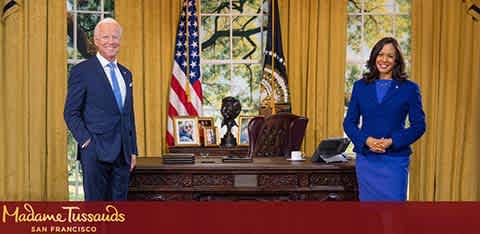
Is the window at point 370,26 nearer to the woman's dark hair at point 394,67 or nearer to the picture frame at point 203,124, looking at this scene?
the picture frame at point 203,124

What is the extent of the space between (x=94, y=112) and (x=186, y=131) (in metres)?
2.55

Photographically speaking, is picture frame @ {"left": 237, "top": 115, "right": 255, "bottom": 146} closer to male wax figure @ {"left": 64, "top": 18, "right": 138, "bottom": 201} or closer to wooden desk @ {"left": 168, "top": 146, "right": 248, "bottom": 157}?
wooden desk @ {"left": 168, "top": 146, "right": 248, "bottom": 157}

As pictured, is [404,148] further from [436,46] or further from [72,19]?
[72,19]

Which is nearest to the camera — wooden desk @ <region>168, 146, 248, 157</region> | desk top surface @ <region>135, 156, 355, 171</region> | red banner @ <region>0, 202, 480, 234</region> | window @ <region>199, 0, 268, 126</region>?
red banner @ <region>0, 202, 480, 234</region>

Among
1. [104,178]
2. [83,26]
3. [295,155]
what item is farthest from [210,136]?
[104,178]

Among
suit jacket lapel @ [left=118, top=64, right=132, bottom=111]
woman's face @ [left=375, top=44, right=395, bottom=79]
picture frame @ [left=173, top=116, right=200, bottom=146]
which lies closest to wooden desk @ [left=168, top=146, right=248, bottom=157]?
picture frame @ [left=173, top=116, right=200, bottom=146]

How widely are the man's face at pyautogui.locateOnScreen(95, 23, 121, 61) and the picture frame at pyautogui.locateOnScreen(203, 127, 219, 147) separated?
269 centimetres

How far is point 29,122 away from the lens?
21.1 ft

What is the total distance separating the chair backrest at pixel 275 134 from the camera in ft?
16.1

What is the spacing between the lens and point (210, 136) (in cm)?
621

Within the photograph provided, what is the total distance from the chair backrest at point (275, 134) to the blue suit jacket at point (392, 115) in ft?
4.36

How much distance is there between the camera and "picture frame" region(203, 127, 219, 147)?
6.18 metres

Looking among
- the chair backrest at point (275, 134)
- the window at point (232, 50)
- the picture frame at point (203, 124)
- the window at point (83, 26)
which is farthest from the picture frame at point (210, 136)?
the window at point (83, 26)

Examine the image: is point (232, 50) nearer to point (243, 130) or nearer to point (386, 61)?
point (243, 130)
